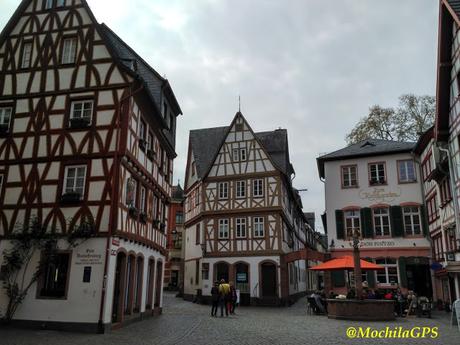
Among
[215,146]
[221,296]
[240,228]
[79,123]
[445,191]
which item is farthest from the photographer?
[215,146]

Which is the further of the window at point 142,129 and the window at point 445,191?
the window at point 445,191

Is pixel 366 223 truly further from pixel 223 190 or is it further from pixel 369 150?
pixel 223 190

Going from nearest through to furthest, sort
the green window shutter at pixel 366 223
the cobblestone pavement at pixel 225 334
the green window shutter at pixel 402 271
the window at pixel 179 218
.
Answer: the cobblestone pavement at pixel 225 334, the green window shutter at pixel 402 271, the green window shutter at pixel 366 223, the window at pixel 179 218

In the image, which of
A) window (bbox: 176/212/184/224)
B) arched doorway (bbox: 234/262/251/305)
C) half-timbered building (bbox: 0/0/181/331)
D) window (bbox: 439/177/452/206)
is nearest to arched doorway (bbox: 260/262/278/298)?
arched doorway (bbox: 234/262/251/305)

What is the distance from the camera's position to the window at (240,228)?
3056 cm

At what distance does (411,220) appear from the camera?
2773cm

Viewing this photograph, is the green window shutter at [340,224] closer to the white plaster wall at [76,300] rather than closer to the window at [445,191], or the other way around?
the window at [445,191]

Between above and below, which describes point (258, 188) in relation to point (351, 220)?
above

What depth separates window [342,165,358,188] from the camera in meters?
29.5

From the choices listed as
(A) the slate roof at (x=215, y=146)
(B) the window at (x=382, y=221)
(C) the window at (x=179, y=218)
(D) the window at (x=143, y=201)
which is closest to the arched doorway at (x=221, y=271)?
(A) the slate roof at (x=215, y=146)

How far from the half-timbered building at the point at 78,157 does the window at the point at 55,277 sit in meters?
0.03

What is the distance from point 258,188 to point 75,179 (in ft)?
55.1

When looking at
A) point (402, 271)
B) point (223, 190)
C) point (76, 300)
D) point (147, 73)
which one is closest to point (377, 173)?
point (402, 271)

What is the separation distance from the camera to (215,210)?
31.6 meters
